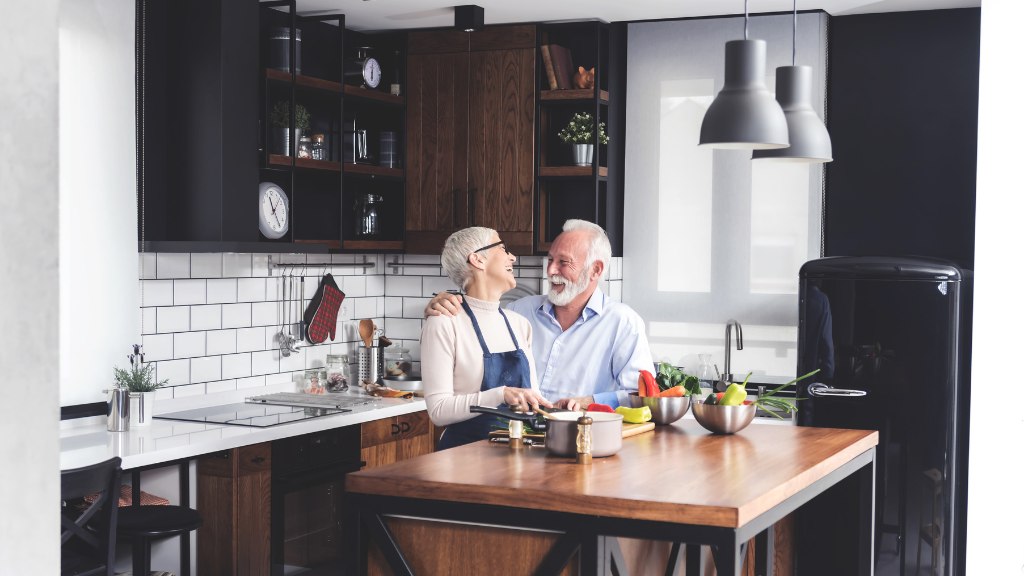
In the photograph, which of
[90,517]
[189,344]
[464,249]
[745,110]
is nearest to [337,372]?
[189,344]

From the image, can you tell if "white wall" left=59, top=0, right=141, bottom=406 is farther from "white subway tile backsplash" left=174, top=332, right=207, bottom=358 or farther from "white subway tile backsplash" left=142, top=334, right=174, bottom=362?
"white subway tile backsplash" left=174, top=332, right=207, bottom=358

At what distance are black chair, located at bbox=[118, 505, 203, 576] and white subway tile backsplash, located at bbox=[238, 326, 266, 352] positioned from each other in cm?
136

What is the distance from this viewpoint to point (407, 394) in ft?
17.2

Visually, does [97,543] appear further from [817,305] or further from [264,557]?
[817,305]

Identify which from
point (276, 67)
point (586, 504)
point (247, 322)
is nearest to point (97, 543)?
point (586, 504)

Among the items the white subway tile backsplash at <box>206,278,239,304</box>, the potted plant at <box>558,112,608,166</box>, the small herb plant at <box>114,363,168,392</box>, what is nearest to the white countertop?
the small herb plant at <box>114,363,168,392</box>

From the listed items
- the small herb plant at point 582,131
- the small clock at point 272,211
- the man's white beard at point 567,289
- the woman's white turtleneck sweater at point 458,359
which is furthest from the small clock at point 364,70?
the woman's white turtleneck sweater at point 458,359

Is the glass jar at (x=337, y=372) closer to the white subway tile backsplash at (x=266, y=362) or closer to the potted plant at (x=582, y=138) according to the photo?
the white subway tile backsplash at (x=266, y=362)

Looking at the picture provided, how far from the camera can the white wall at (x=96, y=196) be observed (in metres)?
4.22

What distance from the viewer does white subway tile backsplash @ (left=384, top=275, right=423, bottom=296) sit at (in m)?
6.00

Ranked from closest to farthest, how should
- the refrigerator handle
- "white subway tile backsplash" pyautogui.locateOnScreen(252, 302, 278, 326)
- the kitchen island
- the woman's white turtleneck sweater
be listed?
the kitchen island < the woman's white turtleneck sweater < the refrigerator handle < "white subway tile backsplash" pyautogui.locateOnScreen(252, 302, 278, 326)

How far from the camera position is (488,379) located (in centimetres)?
337

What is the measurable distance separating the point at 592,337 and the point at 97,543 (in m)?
1.77

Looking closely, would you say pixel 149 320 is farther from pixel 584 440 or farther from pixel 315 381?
pixel 584 440
